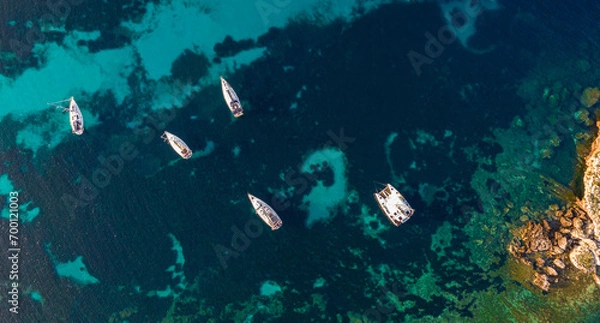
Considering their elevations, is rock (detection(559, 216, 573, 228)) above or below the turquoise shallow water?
below

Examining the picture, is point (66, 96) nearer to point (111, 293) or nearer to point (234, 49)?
point (234, 49)

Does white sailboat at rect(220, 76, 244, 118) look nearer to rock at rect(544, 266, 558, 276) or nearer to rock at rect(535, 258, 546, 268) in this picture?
rock at rect(535, 258, 546, 268)

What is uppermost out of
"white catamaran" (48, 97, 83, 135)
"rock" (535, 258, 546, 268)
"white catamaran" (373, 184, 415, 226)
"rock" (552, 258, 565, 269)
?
"white catamaran" (48, 97, 83, 135)

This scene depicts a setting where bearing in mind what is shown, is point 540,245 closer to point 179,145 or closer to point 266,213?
point 266,213

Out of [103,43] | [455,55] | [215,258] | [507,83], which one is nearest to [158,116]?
[103,43]

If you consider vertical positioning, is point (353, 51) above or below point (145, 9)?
below

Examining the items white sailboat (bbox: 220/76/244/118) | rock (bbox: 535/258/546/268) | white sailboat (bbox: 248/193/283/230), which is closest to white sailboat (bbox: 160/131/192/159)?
white sailboat (bbox: 220/76/244/118)
